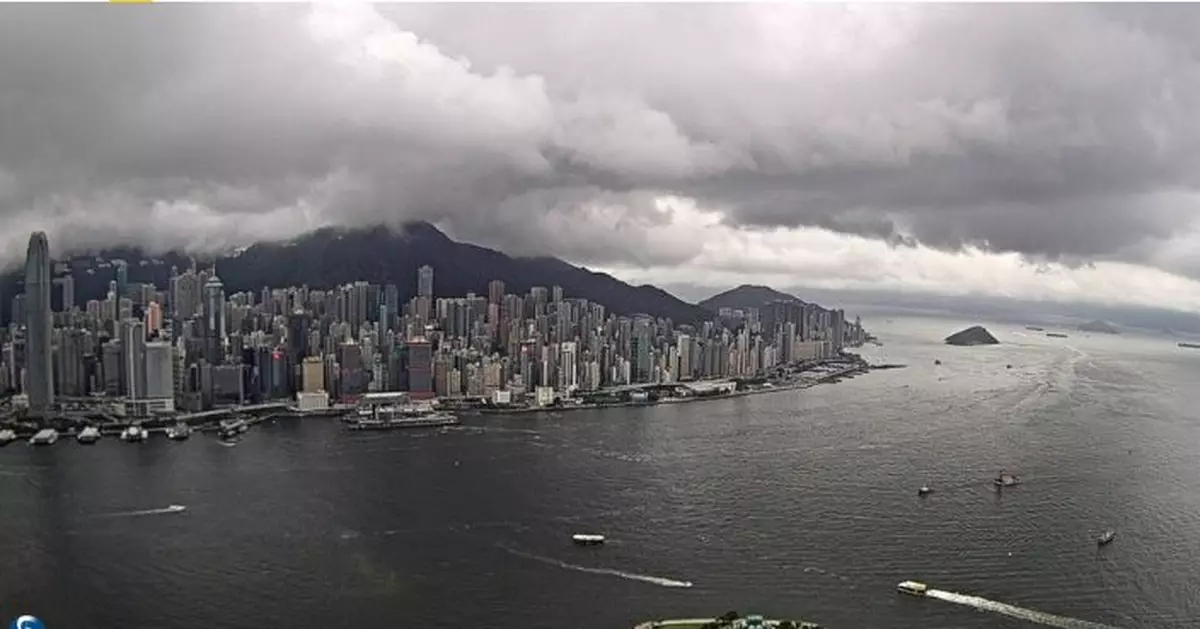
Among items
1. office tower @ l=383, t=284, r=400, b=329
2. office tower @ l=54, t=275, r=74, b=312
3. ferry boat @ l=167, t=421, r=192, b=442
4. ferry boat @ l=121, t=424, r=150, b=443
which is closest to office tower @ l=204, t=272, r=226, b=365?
office tower @ l=54, t=275, r=74, b=312

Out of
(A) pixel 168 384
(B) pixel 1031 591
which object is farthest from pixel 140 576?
(A) pixel 168 384

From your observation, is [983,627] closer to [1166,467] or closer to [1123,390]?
[1166,467]

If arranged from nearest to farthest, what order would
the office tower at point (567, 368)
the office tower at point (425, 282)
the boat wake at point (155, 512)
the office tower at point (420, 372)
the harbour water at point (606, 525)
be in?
the harbour water at point (606, 525), the boat wake at point (155, 512), the office tower at point (420, 372), the office tower at point (567, 368), the office tower at point (425, 282)

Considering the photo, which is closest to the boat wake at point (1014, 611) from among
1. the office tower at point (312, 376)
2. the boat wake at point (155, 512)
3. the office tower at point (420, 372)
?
the boat wake at point (155, 512)

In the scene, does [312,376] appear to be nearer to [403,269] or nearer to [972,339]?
[403,269]

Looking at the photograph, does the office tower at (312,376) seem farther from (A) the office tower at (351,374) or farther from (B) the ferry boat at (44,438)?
(B) the ferry boat at (44,438)

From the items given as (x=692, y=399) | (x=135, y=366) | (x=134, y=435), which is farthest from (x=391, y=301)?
(x=134, y=435)

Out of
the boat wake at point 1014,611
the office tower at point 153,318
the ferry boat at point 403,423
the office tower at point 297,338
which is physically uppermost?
the office tower at point 153,318
